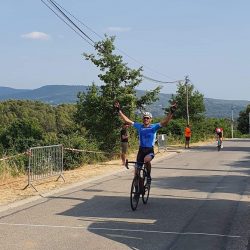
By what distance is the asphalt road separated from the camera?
6.98 metres

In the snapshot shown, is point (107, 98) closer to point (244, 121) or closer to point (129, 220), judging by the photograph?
point (129, 220)

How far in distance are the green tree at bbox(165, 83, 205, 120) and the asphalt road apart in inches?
1838

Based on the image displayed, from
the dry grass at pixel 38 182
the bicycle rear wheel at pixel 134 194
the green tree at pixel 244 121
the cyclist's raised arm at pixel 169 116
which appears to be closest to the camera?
the bicycle rear wheel at pixel 134 194

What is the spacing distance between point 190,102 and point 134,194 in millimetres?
51677

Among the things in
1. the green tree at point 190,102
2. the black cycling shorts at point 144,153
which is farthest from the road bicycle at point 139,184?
the green tree at point 190,102

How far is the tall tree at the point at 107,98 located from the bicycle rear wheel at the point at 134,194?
14323 millimetres

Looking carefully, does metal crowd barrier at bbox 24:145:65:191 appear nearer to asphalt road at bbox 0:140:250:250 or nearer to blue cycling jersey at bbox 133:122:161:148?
asphalt road at bbox 0:140:250:250

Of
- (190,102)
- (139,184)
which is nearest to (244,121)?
(190,102)

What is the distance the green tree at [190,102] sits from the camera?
197ft

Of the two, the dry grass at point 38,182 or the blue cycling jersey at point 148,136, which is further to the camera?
the dry grass at point 38,182

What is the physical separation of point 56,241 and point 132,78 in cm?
1921

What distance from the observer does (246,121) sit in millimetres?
111062

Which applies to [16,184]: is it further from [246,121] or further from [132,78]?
[246,121]

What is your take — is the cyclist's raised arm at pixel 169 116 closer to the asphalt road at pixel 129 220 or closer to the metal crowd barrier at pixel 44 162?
the asphalt road at pixel 129 220
